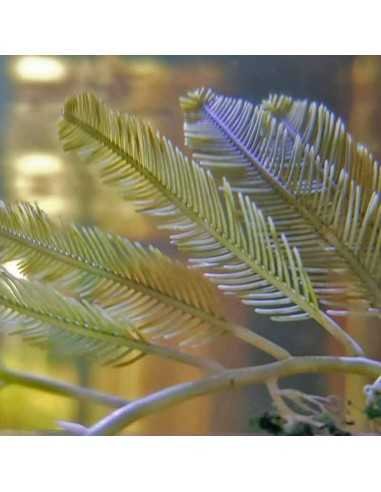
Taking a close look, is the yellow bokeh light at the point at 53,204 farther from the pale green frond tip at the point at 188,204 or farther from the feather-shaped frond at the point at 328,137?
the feather-shaped frond at the point at 328,137

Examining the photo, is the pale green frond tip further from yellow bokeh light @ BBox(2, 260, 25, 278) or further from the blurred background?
yellow bokeh light @ BBox(2, 260, 25, 278)

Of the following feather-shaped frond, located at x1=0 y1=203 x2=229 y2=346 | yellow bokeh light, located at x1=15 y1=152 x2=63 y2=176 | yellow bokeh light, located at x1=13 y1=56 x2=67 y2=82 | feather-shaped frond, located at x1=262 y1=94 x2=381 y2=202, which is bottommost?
feather-shaped frond, located at x1=0 y1=203 x2=229 y2=346

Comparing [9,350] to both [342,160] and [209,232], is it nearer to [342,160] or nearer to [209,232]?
[209,232]

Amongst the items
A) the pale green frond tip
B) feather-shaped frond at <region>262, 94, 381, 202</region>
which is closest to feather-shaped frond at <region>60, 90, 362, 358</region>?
the pale green frond tip

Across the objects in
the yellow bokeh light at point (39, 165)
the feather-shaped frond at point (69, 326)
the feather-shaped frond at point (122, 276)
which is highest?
the yellow bokeh light at point (39, 165)

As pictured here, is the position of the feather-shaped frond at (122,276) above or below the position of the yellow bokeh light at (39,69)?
below

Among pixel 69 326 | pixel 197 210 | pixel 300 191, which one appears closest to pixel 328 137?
pixel 300 191

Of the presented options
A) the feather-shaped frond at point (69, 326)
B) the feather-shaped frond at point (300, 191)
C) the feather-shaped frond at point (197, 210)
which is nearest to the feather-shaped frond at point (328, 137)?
the feather-shaped frond at point (300, 191)
